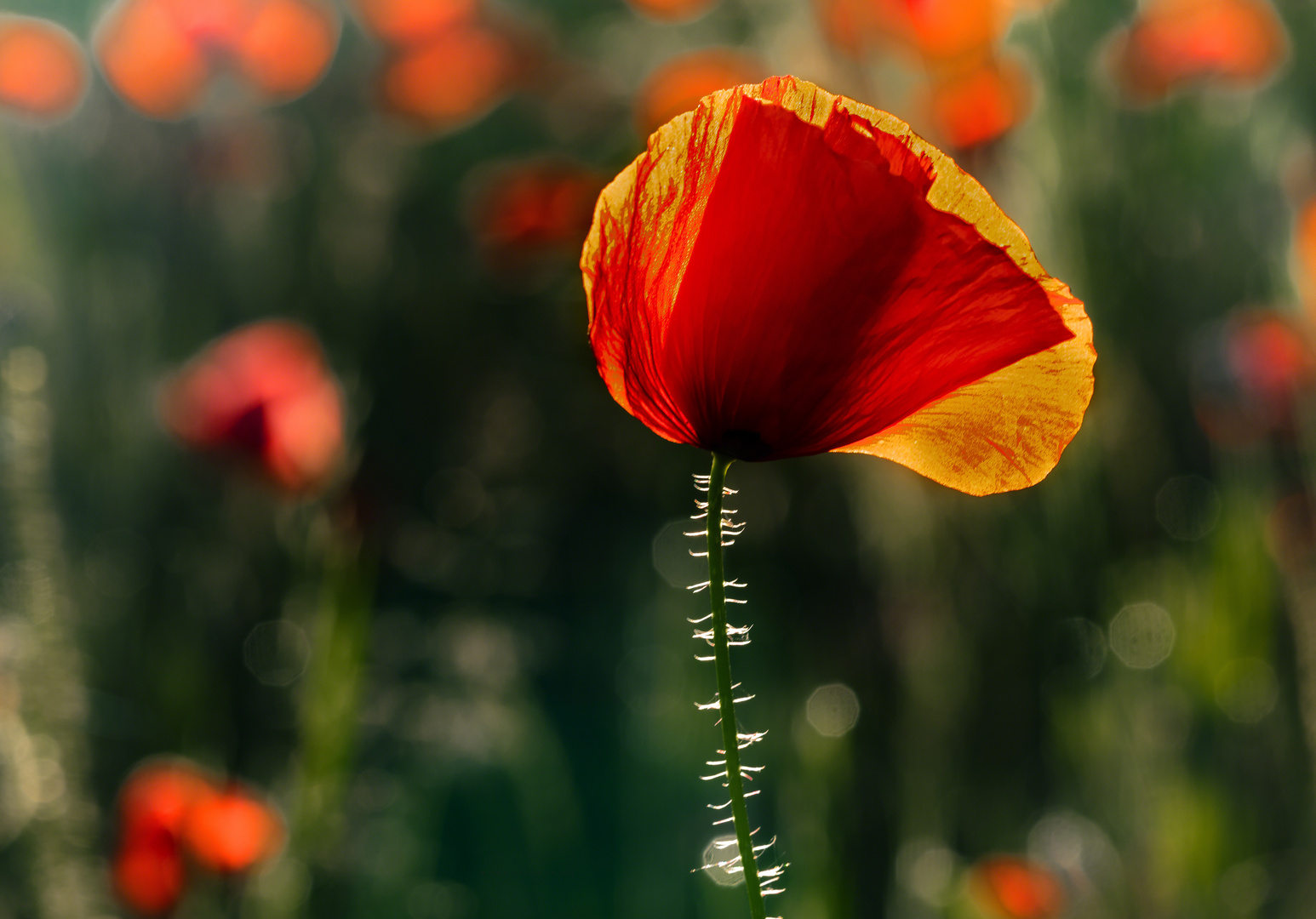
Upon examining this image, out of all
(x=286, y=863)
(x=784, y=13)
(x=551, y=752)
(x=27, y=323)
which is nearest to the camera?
(x=286, y=863)

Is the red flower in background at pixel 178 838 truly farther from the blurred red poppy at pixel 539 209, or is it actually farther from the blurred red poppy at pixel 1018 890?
the blurred red poppy at pixel 539 209

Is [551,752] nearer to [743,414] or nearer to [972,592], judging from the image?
[972,592]

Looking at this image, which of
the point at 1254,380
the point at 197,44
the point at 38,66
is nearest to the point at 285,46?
the point at 197,44

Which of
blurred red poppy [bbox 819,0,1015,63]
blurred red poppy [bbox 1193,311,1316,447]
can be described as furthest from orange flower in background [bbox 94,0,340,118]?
blurred red poppy [bbox 1193,311,1316,447]

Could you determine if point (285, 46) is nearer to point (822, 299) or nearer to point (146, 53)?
point (146, 53)

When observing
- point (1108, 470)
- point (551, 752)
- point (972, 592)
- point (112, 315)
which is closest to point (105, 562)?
point (112, 315)

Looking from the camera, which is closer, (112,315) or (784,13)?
(784,13)
